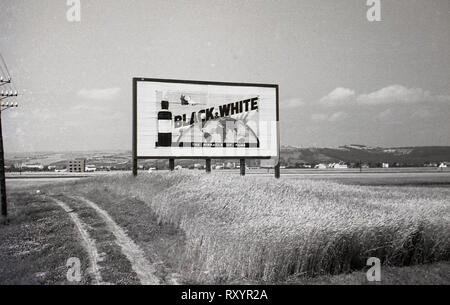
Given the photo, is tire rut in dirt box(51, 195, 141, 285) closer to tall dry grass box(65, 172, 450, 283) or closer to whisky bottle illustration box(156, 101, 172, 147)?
tall dry grass box(65, 172, 450, 283)

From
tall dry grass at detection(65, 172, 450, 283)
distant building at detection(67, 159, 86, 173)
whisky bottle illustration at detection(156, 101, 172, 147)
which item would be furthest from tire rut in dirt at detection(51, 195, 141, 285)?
distant building at detection(67, 159, 86, 173)

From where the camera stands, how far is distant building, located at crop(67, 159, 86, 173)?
51.9 meters

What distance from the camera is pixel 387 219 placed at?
29.2 ft

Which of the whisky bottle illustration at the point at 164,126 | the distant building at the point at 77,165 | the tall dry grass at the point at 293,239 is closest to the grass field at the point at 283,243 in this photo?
the tall dry grass at the point at 293,239

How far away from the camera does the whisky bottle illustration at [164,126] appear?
2006 cm

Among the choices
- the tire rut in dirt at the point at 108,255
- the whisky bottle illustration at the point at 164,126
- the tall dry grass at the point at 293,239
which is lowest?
the tire rut in dirt at the point at 108,255

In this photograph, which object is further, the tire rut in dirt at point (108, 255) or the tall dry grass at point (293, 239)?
the tall dry grass at point (293, 239)

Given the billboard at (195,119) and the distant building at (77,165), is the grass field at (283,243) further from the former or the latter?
the distant building at (77,165)

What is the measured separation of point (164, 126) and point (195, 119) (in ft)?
5.83

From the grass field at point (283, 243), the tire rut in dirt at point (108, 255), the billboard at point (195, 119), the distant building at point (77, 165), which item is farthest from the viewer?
the distant building at point (77, 165)

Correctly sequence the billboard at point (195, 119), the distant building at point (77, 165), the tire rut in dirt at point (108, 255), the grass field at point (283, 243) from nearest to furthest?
the tire rut in dirt at point (108, 255) → the grass field at point (283, 243) → the billboard at point (195, 119) → the distant building at point (77, 165)

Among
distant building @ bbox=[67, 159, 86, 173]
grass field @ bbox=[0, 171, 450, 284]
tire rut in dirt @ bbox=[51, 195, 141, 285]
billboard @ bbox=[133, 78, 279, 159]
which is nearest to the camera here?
tire rut in dirt @ bbox=[51, 195, 141, 285]
